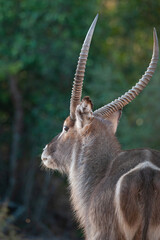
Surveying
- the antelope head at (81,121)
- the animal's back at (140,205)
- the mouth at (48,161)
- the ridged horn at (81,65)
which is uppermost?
the ridged horn at (81,65)

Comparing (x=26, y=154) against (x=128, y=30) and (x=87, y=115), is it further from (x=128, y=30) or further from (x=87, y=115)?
(x=87, y=115)

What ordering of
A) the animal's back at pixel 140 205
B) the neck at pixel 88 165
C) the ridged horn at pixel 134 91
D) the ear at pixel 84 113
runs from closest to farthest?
the animal's back at pixel 140 205 → the ear at pixel 84 113 → the neck at pixel 88 165 → the ridged horn at pixel 134 91

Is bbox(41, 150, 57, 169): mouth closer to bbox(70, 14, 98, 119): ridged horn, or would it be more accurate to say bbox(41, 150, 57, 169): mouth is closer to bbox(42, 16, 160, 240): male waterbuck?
bbox(42, 16, 160, 240): male waterbuck

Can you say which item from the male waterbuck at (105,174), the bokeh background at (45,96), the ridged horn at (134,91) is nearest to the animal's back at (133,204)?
the male waterbuck at (105,174)

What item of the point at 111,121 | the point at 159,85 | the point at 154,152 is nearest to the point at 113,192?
the point at 154,152

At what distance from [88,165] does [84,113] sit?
554mm

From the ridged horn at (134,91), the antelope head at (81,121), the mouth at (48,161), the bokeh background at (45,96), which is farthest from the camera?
the bokeh background at (45,96)

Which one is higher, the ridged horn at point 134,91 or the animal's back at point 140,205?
the ridged horn at point 134,91

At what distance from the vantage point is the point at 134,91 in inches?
222

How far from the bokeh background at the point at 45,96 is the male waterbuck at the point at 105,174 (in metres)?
6.05

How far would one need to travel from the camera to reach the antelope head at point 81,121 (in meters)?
5.14

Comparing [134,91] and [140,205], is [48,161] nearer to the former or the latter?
[134,91]

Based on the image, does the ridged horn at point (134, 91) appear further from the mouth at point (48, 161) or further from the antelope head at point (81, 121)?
the mouth at point (48, 161)

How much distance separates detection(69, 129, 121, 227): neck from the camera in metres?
4.98
